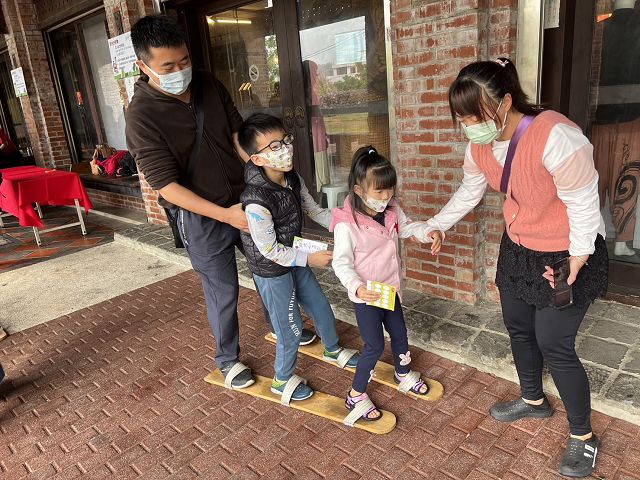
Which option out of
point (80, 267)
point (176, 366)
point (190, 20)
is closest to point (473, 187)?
point (176, 366)

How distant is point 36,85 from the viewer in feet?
Answer: 28.1

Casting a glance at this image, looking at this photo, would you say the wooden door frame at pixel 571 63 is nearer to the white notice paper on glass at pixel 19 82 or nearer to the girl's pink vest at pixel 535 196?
the girl's pink vest at pixel 535 196

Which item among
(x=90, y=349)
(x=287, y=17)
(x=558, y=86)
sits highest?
(x=287, y=17)

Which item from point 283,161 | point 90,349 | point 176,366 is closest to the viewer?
point 283,161

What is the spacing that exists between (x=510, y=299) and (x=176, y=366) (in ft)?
6.86

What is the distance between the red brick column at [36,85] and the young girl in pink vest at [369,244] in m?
8.43

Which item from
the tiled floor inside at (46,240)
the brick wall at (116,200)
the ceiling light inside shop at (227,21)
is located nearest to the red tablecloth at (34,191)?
the tiled floor inside at (46,240)

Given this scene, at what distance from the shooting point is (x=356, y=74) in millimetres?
4129

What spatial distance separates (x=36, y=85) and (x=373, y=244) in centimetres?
867

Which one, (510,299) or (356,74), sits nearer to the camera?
(510,299)

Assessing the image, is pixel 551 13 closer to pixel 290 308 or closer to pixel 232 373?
pixel 290 308

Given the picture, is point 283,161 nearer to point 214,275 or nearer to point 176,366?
point 214,275

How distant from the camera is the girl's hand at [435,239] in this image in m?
2.30

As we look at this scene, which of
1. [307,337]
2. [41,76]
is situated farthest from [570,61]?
[41,76]
